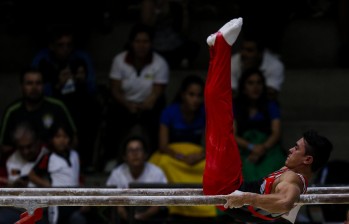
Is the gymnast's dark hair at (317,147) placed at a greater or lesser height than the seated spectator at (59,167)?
greater

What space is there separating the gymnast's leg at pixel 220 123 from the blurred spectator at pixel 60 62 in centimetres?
275

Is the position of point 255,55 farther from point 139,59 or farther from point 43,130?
point 43,130

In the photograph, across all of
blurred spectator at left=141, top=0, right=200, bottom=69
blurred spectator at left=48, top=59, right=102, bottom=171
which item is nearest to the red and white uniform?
blurred spectator at left=48, top=59, right=102, bottom=171

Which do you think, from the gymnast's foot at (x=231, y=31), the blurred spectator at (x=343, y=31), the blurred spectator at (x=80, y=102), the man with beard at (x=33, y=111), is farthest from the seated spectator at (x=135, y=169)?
the blurred spectator at (x=343, y=31)

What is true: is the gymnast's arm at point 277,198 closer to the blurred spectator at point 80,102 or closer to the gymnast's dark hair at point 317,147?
the gymnast's dark hair at point 317,147

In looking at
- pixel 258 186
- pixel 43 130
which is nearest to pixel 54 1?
pixel 43 130

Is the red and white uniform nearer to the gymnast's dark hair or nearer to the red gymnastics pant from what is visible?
the red gymnastics pant

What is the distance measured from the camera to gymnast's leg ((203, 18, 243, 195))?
5.61 meters

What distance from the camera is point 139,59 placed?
8.38 metres

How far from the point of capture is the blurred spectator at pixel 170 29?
8.91 meters

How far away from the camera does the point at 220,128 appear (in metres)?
5.68

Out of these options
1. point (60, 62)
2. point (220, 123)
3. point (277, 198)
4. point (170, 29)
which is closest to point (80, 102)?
point (60, 62)

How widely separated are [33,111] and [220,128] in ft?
8.73

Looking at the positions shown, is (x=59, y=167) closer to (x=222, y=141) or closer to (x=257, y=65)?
(x=257, y=65)
